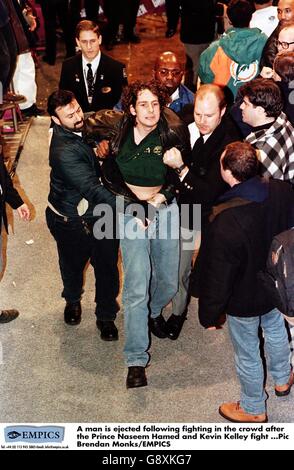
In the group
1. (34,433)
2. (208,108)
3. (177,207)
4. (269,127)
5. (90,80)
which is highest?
(208,108)

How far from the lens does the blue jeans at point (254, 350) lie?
3449mm

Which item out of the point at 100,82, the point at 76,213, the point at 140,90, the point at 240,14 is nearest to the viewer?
the point at 140,90

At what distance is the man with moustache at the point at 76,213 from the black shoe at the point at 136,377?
0.38m

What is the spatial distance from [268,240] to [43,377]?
62.3 inches

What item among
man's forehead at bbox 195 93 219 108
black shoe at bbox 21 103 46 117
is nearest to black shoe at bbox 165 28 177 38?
black shoe at bbox 21 103 46 117

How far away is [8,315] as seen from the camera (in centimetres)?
441

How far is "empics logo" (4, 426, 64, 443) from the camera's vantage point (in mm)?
3531

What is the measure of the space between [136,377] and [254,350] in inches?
29.9

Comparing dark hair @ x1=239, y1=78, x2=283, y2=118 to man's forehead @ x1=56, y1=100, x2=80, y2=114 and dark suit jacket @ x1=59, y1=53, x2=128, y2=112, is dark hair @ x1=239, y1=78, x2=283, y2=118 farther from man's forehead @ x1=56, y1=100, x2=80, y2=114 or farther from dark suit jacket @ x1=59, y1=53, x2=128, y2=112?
dark suit jacket @ x1=59, y1=53, x2=128, y2=112

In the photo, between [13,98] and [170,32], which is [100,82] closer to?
[13,98]

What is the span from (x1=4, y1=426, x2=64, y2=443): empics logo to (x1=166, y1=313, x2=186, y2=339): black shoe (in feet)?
3.17

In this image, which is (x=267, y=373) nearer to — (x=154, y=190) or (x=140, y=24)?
(x=154, y=190)

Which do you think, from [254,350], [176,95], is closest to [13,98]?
[176,95]

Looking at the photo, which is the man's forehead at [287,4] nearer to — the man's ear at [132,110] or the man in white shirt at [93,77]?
the man in white shirt at [93,77]
